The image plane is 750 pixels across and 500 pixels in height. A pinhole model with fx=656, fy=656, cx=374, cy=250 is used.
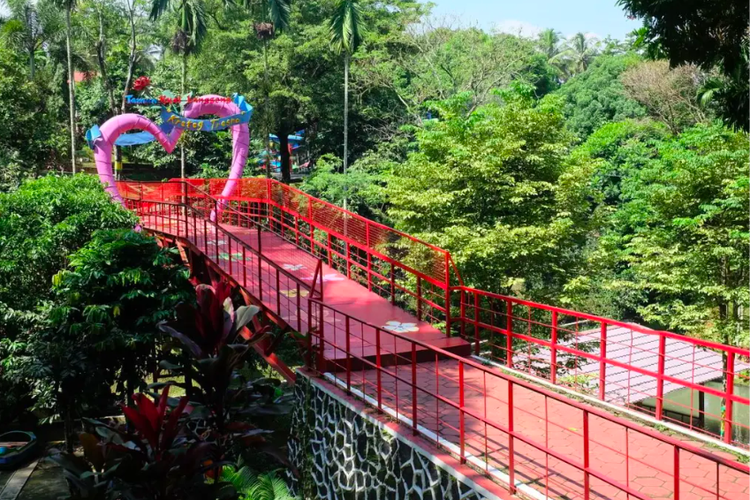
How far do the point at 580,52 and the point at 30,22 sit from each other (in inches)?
1982

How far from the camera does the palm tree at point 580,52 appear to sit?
61812 mm

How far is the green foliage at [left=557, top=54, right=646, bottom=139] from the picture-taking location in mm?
33625

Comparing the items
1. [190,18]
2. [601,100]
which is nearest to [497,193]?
[190,18]

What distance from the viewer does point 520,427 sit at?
20.6 feet

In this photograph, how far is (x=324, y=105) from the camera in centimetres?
2908

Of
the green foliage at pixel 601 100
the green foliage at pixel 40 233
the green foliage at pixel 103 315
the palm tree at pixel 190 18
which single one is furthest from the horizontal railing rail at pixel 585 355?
the palm tree at pixel 190 18

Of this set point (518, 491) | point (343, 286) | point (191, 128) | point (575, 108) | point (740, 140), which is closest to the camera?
point (518, 491)

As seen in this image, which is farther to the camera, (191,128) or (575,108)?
(575,108)

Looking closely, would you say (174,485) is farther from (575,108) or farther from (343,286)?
(575,108)

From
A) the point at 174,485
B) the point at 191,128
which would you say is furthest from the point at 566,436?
the point at 191,128

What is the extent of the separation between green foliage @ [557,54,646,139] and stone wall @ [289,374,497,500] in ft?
96.2

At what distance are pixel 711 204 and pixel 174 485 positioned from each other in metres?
11.8

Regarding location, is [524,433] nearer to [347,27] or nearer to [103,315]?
[103,315]

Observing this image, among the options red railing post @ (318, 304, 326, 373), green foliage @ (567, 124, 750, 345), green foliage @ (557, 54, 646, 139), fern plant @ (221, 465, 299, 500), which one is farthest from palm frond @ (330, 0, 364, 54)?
fern plant @ (221, 465, 299, 500)
